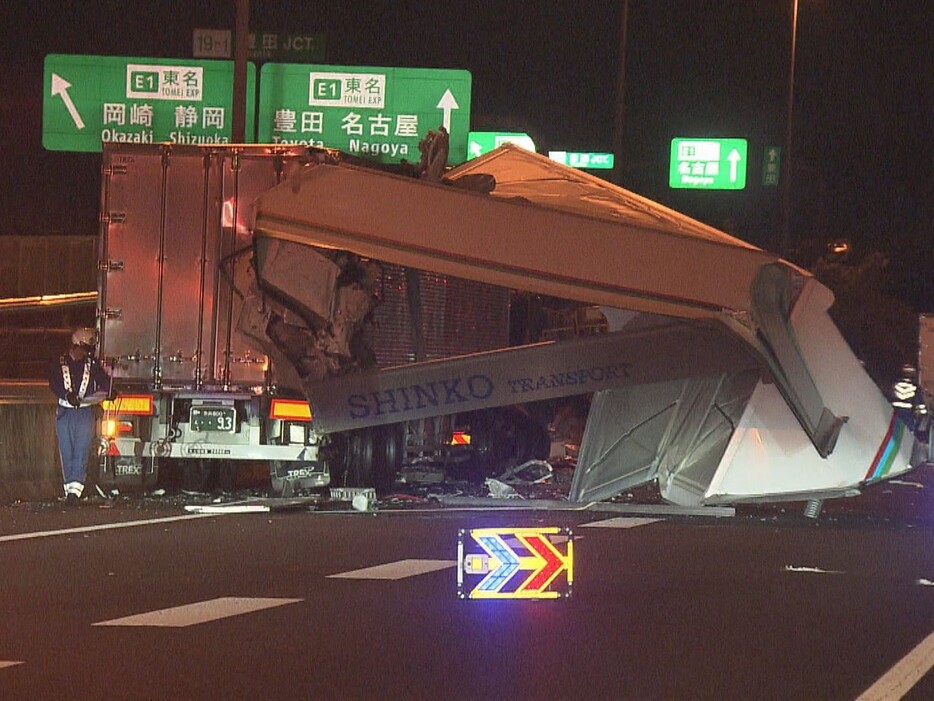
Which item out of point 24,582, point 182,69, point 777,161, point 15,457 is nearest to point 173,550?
point 24,582

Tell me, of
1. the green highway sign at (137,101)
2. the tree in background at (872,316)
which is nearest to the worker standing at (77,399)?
the green highway sign at (137,101)

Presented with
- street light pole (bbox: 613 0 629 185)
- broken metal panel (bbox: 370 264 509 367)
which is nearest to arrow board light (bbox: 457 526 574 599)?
broken metal panel (bbox: 370 264 509 367)

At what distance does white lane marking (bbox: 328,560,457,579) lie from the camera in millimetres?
12219

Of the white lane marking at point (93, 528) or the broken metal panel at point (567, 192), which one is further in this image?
the broken metal panel at point (567, 192)

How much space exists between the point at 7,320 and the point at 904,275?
99.7 feet

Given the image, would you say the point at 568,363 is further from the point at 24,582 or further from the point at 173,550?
the point at 24,582

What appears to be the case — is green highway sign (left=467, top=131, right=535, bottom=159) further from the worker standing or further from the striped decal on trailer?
the striped decal on trailer

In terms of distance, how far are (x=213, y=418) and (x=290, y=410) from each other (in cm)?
82

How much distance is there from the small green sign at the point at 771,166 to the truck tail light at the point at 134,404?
28405 mm

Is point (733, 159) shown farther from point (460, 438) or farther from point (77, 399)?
point (77, 399)

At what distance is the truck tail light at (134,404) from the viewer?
61.5 feet

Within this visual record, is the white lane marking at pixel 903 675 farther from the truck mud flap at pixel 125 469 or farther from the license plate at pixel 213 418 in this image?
the truck mud flap at pixel 125 469

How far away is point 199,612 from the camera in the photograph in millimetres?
10391

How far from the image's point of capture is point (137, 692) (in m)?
8.02
